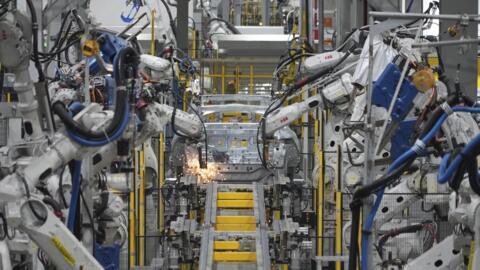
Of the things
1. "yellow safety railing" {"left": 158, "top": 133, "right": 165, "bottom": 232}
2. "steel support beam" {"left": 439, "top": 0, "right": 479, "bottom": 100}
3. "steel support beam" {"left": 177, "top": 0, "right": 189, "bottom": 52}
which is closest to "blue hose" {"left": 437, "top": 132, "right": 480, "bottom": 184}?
"steel support beam" {"left": 439, "top": 0, "right": 479, "bottom": 100}

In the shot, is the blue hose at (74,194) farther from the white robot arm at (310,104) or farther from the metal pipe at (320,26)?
the metal pipe at (320,26)

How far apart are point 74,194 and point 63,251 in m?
0.56

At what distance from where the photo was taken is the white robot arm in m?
10.2

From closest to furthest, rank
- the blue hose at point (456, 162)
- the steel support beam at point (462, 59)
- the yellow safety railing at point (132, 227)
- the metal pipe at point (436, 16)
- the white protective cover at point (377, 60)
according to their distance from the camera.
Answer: the blue hose at point (456, 162) → the metal pipe at point (436, 16) → the white protective cover at point (377, 60) → the steel support beam at point (462, 59) → the yellow safety railing at point (132, 227)

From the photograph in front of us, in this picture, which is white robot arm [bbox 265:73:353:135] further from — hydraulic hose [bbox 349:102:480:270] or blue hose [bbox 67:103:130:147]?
blue hose [bbox 67:103:130:147]

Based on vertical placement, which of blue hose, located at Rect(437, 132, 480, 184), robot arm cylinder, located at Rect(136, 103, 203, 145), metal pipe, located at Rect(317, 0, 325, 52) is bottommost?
robot arm cylinder, located at Rect(136, 103, 203, 145)

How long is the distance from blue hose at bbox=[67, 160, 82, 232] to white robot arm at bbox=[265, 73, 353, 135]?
4.35m

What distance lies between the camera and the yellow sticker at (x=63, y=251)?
590 centimetres

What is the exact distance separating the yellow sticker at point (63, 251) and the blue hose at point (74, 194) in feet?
1.81

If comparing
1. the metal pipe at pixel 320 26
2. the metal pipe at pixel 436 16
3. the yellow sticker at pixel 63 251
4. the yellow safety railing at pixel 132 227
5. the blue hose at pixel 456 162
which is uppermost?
the metal pipe at pixel 436 16

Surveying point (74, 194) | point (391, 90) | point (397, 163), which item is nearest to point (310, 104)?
point (391, 90)

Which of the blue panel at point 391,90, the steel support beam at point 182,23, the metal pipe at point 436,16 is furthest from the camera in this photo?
the steel support beam at point 182,23

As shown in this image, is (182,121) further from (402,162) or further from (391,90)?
(402,162)

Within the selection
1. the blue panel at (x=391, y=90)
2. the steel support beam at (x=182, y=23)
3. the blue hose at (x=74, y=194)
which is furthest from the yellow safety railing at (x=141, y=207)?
the steel support beam at (x=182, y=23)
